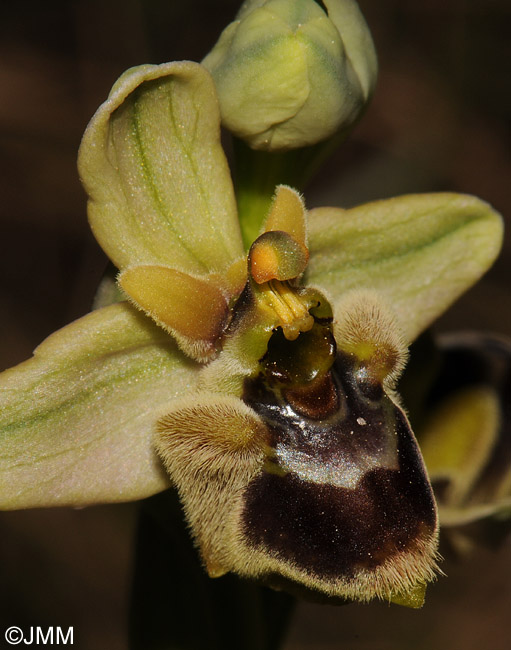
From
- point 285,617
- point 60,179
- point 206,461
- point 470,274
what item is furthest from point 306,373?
point 60,179

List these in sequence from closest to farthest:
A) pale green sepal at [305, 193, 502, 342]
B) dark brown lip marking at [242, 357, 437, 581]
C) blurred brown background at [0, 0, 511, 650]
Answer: dark brown lip marking at [242, 357, 437, 581] < pale green sepal at [305, 193, 502, 342] < blurred brown background at [0, 0, 511, 650]

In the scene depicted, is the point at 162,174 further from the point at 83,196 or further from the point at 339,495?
the point at 83,196

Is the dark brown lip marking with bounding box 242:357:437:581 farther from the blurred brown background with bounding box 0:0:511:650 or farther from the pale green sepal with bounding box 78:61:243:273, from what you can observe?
the blurred brown background with bounding box 0:0:511:650

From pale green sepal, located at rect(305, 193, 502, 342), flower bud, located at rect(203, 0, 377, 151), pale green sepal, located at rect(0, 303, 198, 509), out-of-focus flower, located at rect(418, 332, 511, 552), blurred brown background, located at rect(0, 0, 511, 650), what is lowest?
blurred brown background, located at rect(0, 0, 511, 650)

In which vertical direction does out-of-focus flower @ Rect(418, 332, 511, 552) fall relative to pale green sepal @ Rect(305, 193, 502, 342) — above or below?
below

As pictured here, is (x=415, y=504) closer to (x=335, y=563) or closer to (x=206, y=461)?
(x=335, y=563)

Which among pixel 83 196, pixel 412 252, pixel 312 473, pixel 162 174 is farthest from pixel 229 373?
pixel 83 196

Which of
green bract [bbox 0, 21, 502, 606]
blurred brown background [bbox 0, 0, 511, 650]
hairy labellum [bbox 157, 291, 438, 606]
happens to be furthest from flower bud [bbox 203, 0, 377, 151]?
blurred brown background [bbox 0, 0, 511, 650]
